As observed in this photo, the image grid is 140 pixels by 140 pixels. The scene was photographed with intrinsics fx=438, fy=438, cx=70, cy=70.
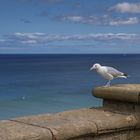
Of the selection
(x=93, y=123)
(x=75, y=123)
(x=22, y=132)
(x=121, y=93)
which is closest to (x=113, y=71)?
(x=121, y=93)

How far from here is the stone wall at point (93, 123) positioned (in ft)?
11.4

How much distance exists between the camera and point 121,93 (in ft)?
14.2

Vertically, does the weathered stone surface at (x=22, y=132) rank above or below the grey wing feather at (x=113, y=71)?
below

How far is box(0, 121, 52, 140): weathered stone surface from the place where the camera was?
3281 mm

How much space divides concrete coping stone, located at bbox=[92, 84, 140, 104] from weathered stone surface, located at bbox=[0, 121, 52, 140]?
112 cm

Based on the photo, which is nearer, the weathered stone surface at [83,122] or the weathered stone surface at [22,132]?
the weathered stone surface at [22,132]

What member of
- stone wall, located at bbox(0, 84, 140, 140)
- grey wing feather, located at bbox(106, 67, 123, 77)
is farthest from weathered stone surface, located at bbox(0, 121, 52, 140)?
grey wing feather, located at bbox(106, 67, 123, 77)

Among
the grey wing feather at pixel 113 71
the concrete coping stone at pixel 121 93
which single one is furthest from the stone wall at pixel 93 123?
the grey wing feather at pixel 113 71

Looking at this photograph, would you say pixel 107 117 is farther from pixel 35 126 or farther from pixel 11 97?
pixel 11 97

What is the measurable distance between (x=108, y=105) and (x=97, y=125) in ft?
2.46

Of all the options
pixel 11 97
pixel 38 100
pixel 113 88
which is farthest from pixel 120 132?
pixel 11 97

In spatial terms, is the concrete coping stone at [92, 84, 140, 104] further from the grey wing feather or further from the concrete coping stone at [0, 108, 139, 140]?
the grey wing feather

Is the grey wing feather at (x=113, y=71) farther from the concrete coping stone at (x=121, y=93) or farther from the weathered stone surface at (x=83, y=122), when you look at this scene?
the weathered stone surface at (x=83, y=122)

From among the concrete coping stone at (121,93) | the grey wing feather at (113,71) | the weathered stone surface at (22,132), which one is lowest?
the weathered stone surface at (22,132)
